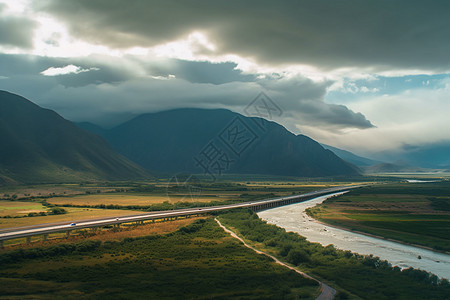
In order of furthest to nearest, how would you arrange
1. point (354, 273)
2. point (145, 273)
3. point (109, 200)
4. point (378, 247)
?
1. point (109, 200)
2. point (378, 247)
3. point (354, 273)
4. point (145, 273)

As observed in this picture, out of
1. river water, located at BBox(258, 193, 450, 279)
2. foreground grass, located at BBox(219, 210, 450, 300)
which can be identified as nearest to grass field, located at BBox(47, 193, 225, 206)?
river water, located at BBox(258, 193, 450, 279)

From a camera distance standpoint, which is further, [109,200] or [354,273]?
[109,200]

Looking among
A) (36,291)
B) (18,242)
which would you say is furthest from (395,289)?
(18,242)

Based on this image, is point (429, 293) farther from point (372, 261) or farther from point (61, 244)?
point (61, 244)

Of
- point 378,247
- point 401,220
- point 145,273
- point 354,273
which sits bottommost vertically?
point 378,247

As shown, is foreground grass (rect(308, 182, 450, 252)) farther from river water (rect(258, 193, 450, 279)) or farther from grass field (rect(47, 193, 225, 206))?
grass field (rect(47, 193, 225, 206))

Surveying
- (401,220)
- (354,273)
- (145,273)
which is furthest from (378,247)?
(145,273)

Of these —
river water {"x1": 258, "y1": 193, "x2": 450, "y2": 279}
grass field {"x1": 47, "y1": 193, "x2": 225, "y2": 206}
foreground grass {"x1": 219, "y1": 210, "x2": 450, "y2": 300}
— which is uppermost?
foreground grass {"x1": 219, "y1": 210, "x2": 450, "y2": 300}

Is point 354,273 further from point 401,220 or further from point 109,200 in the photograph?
point 109,200
